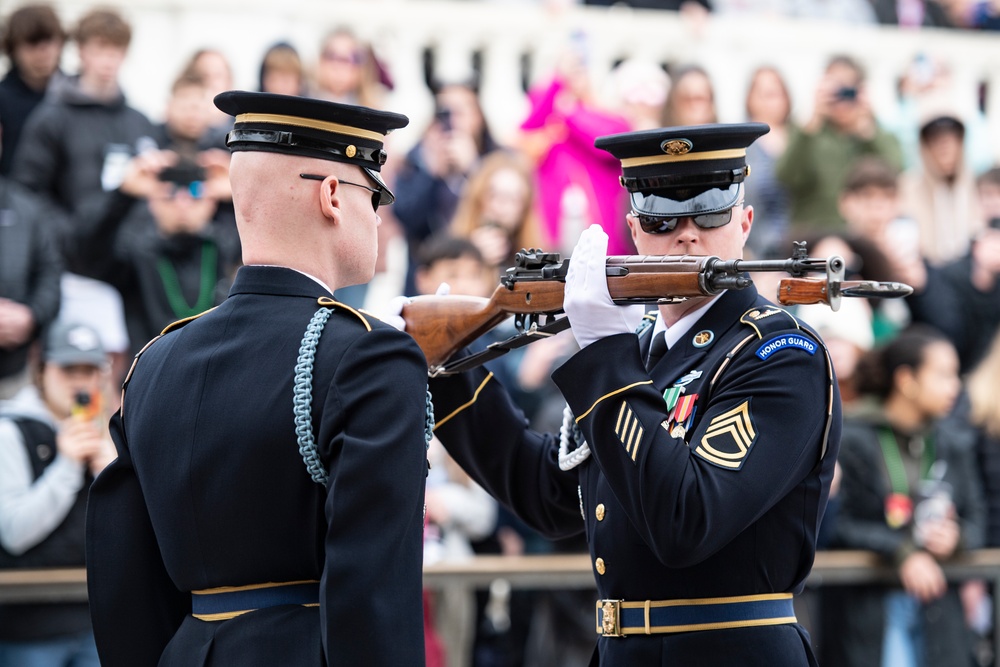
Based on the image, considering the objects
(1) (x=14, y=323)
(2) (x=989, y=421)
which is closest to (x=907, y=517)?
(2) (x=989, y=421)

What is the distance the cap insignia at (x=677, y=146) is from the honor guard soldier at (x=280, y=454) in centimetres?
83

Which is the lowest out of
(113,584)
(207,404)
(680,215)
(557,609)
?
(557,609)

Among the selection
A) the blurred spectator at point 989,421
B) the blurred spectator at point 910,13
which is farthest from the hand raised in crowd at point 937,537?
the blurred spectator at point 910,13

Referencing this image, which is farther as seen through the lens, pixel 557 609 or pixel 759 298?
pixel 557 609

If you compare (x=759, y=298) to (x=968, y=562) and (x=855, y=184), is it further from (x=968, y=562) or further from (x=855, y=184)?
(x=855, y=184)

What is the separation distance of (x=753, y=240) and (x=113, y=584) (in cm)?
639

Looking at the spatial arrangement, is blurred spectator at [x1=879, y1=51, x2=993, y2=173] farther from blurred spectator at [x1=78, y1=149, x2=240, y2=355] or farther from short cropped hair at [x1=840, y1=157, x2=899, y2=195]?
blurred spectator at [x1=78, y1=149, x2=240, y2=355]

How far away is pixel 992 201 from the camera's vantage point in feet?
30.8

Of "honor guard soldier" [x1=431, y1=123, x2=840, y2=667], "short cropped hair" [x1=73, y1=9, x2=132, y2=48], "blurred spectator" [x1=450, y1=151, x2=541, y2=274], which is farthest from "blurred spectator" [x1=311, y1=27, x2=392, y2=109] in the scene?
"honor guard soldier" [x1=431, y1=123, x2=840, y2=667]

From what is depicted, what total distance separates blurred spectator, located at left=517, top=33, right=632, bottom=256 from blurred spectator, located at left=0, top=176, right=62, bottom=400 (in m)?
3.05

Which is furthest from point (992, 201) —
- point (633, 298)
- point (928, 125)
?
point (633, 298)

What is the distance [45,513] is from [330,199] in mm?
3186

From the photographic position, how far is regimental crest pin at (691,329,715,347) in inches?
155

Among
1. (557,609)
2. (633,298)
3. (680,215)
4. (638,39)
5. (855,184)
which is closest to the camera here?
(633,298)
